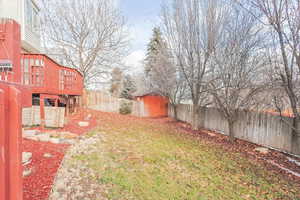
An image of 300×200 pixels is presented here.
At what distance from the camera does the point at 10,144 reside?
836mm

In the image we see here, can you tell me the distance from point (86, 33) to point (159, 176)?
13958 millimetres

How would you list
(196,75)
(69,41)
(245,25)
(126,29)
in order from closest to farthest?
(245,25) < (196,75) < (69,41) < (126,29)

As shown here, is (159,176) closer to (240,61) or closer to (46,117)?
(46,117)

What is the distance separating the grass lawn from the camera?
3.24 m

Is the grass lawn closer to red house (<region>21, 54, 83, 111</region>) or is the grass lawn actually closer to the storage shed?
red house (<region>21, 54, 83, 111</region>)

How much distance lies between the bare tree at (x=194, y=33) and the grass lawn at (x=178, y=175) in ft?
13.3

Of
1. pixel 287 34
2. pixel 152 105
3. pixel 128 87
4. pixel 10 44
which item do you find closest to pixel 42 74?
pixel 10 44

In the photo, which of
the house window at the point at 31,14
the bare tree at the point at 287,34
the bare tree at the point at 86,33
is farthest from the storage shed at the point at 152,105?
the bare tree at the point at 287,34

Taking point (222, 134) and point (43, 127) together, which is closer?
point (43, 127)

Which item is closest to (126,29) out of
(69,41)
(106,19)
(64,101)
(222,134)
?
(106,19)

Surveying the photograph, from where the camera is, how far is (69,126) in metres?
6.82

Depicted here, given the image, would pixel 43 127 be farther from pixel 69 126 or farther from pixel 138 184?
pixel 138 184

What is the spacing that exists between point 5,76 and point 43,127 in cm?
540

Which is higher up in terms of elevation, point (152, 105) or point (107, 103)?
point (107, 103)
